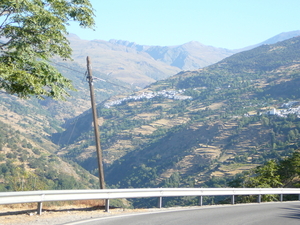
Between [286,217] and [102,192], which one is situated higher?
[102,192]

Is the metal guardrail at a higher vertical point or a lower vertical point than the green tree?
lower

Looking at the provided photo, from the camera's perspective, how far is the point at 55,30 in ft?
38.4

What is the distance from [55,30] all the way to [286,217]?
9725 mm

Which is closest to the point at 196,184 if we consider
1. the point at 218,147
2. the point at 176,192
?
the point at 218,147

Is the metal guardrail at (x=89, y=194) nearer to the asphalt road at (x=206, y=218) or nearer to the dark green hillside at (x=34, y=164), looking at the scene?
the asphalt road at (x=206, y=218)

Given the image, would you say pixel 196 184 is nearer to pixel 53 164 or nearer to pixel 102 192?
pixel 53 164

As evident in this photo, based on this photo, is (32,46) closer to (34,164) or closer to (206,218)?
(206,218)

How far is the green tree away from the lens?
10.4m

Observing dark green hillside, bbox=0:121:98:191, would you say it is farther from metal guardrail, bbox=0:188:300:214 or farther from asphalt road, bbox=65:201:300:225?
asphalt road, bbox=65:201:300:225

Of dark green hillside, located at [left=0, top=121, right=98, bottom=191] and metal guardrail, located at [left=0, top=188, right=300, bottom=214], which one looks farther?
dark green hillside, located at [left=0, top=121, right=98, bottom=191]

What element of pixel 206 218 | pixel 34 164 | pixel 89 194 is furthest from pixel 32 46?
pixel 34 164

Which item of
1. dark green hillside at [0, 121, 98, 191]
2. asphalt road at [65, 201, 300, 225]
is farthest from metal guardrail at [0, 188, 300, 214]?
dark green hillside at [0, 121, 98, 191]

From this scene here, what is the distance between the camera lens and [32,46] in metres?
11.9

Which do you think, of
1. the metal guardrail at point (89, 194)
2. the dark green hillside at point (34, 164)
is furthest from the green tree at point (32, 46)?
the dark green hillside at point (34, 164)
